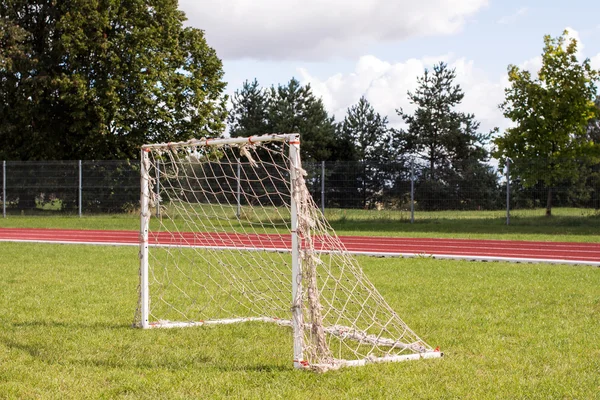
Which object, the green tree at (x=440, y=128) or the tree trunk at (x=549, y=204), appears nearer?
the tree trunk at (x=549, y=204)

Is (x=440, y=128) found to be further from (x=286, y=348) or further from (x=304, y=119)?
(x=286, y=348)

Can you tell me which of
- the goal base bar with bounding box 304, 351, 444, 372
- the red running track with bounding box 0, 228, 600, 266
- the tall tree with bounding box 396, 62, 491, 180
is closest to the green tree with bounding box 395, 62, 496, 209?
the tall tree with bounding box 396, 62, 491, 180

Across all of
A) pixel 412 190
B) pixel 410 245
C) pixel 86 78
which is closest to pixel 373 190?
pixel 412 190

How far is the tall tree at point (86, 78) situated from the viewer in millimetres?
29078

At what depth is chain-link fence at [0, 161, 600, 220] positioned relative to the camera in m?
21.9

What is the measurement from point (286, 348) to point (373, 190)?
58.5 ft

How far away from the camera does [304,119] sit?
48719 mm

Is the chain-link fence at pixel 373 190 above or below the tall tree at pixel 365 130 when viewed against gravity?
below

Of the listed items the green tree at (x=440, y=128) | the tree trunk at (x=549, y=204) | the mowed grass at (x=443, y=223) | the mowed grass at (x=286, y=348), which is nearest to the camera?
the mowed grass at (x=286, y=348)

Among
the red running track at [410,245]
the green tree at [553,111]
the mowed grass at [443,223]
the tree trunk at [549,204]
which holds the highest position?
the green tree at [553,111]

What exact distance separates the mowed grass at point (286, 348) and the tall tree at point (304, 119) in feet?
123

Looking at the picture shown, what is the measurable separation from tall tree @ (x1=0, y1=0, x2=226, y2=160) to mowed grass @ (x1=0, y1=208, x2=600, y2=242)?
17.8 ft

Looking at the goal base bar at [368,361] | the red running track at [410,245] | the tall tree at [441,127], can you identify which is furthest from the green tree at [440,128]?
the goal base bar at [368,361]

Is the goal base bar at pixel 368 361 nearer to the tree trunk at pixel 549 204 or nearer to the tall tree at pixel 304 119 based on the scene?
the tree trunk at pixel 549 204
